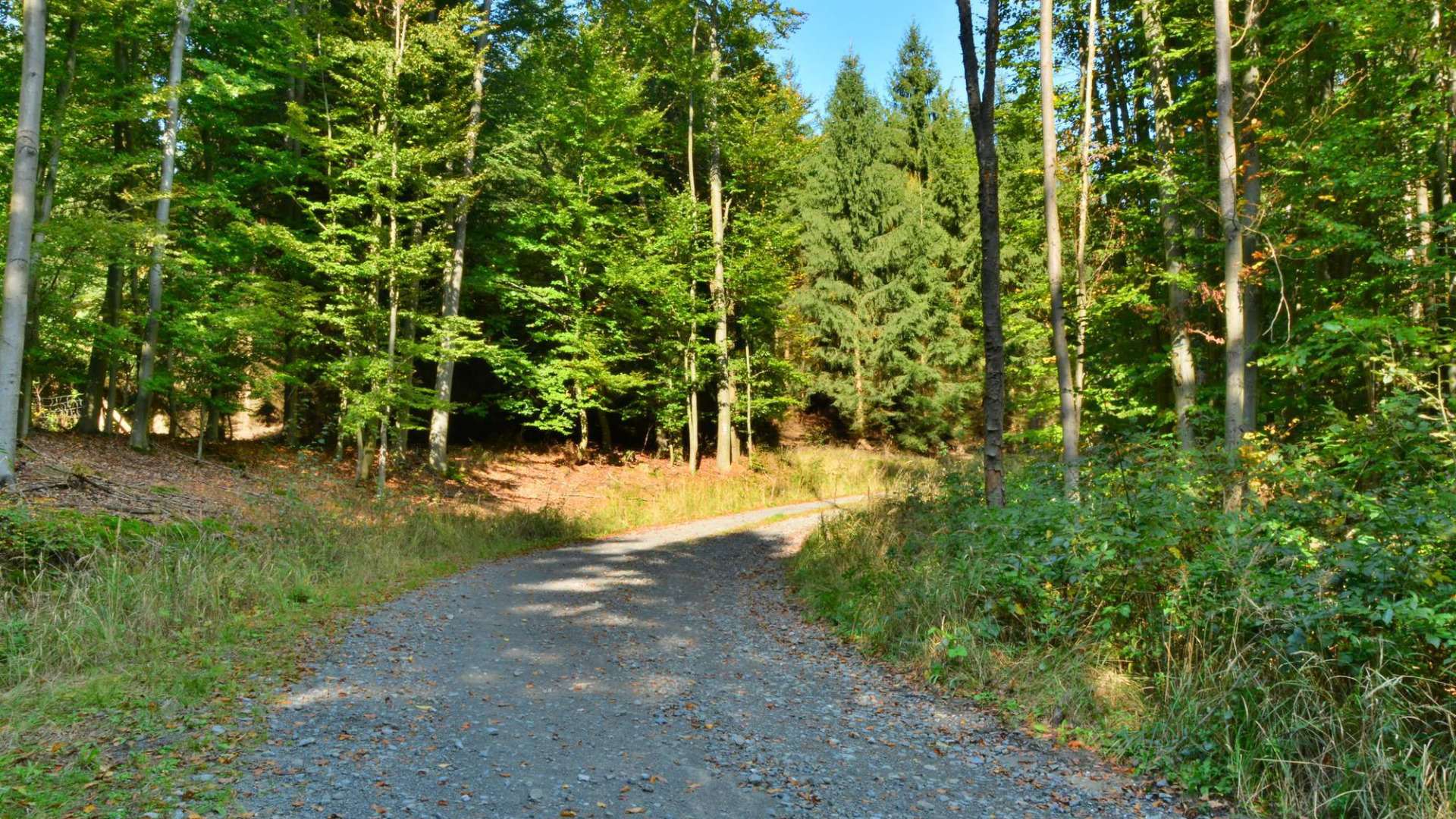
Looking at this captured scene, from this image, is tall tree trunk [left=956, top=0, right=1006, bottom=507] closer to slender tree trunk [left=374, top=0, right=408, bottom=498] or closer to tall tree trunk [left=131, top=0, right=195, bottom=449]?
slender tree trunk [left=374, top=0, right=408, bottom=498]

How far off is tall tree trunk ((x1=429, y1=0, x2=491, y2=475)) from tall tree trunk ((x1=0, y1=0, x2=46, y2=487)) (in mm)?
7408

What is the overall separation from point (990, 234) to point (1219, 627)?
490 centimetres

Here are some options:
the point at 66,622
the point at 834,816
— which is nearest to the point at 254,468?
the point at 66,622

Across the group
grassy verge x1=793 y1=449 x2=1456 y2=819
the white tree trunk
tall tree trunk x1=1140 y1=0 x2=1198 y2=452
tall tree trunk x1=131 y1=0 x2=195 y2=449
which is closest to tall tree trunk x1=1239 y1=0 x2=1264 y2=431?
tall tree trunk x1=1140 y1=0 x2=1198 y2=452

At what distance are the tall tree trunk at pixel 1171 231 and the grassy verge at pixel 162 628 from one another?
11.9 meters

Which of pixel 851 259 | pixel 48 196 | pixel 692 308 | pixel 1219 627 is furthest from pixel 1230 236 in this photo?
Answer: pixel 48 196

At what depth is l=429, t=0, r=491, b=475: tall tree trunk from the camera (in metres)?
16.4

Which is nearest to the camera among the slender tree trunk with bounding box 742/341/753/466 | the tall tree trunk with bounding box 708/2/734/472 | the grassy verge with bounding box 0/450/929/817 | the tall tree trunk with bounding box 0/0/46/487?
the grassy verge with bounding box 0/450/929/817

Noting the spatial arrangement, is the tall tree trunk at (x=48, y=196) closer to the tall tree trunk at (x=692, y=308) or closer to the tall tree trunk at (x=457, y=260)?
the tall tree trunk at (x=457, y=260)

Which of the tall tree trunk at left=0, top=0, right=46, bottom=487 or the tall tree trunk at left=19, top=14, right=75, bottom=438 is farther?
the tall tree trunk at left=19, top=14, right=75, bottom=438

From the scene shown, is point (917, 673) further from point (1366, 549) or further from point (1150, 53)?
point (1150, 53)

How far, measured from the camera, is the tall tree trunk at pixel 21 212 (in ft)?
29.1

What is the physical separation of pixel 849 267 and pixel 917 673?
23.6m

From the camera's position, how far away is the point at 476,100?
16.5 m
